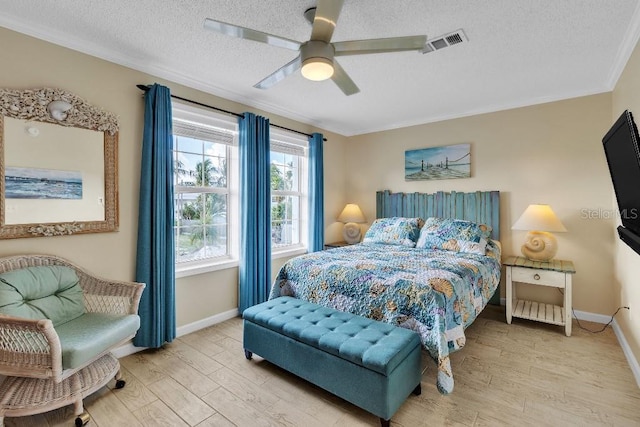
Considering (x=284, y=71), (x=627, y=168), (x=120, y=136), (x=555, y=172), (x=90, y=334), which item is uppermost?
(x=284, y=71)

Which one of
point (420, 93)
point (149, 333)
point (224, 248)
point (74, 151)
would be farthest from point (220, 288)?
point (420, 93)

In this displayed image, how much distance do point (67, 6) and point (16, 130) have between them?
34.8 inches

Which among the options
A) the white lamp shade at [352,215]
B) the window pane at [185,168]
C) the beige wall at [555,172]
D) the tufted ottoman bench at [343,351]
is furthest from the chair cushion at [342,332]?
the beige wall at [555,172]

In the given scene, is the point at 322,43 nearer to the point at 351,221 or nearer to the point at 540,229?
the point at 540,229

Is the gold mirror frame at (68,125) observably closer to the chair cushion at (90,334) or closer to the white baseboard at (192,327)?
the chair cushion at (90,334)

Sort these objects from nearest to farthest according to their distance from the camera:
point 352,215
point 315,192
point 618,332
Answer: point 618,332, point 315,192, point 352,215

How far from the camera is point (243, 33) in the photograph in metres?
1.69

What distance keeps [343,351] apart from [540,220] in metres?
2.60

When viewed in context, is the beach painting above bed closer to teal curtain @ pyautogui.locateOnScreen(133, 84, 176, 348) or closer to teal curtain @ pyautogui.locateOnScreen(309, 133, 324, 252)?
teal curtain @ pyautogui.locateOnScreen(309, 133, 324, 252)

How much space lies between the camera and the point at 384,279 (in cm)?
228

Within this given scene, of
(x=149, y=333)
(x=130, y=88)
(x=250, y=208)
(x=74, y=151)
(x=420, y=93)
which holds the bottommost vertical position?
(x=149, y=333)

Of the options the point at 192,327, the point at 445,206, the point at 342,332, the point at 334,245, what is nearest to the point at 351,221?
Result: the point at 334,245

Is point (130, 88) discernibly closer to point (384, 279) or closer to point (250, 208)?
point (250, 208)

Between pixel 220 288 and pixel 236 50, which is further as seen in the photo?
pixel 220 288
